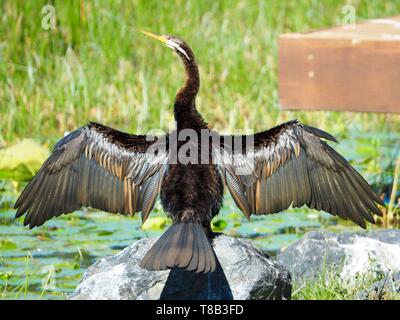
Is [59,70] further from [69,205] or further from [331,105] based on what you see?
[69,205]

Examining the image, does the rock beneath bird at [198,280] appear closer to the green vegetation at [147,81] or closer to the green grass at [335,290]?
the green grass at [335,290]

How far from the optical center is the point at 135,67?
388 inches

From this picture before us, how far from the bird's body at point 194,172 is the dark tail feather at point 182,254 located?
1.04 feet

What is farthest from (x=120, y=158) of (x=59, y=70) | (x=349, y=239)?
(x=59, y=70)

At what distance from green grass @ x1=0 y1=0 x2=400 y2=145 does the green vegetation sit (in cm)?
1

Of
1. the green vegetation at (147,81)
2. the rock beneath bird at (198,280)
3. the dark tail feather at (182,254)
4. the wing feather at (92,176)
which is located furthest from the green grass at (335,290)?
the green vegetation at (147,81)

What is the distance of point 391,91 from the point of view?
679 cm

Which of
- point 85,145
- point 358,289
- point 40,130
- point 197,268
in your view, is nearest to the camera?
point 197,268

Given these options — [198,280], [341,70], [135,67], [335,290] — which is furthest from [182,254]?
[135,67]

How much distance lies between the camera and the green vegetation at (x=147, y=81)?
7434 millimetres

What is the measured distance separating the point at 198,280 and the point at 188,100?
3.25ft

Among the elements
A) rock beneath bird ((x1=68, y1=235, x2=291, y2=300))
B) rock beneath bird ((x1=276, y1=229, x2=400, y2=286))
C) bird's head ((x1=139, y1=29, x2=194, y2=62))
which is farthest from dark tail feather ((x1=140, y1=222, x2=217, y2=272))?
bird's head ((x1=139, y1=29, x2=194, y2=62))

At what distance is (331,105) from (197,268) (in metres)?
2.36

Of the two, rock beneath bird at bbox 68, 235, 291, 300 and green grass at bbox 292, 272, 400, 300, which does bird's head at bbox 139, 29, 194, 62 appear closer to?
rock beneath bird at bbox 68, 235, 291, 300
